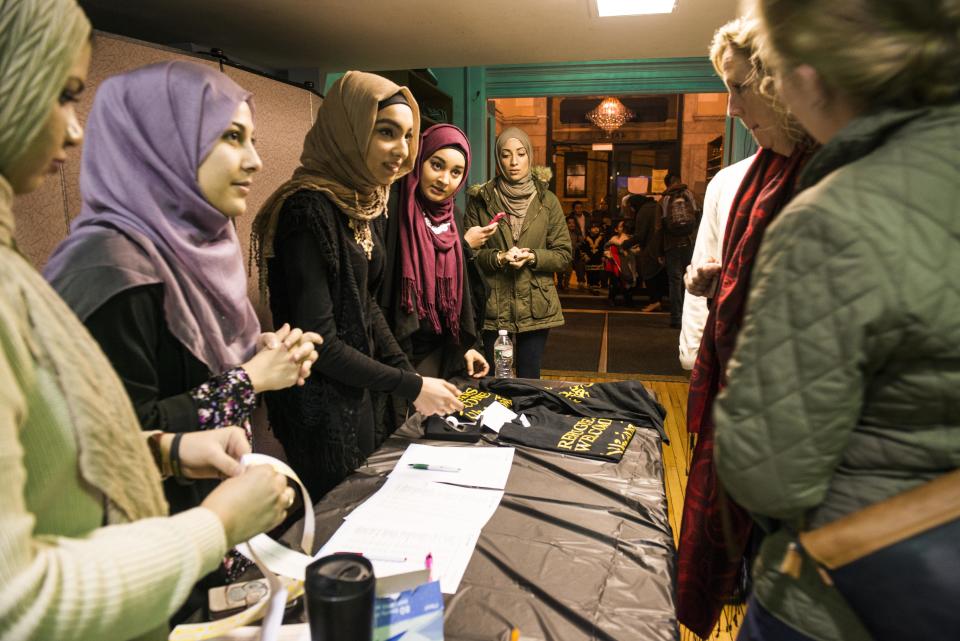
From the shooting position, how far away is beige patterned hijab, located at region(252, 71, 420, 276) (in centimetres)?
175

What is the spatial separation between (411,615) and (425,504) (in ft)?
1.52

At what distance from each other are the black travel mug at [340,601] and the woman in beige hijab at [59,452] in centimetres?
13

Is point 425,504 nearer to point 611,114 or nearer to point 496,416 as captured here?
point 496,416

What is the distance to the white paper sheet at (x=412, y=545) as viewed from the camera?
1052mm

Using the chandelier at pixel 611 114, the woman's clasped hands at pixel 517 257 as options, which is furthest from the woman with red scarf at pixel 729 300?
the chandelier at pixel 611 114

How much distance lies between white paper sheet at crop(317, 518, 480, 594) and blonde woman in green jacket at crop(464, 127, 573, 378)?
1872 mm

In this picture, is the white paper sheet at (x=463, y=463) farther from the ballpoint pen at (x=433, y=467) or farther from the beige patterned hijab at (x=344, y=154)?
the beige patterned hijab at (x=344, y=154)

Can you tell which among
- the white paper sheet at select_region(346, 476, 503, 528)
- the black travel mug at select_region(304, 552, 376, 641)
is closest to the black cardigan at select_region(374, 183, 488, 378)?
the white paper sheet at select_region(346, 476, 503, 528)

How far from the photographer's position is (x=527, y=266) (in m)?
3.07

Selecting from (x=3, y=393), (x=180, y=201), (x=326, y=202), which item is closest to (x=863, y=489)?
(x=3, y=393)

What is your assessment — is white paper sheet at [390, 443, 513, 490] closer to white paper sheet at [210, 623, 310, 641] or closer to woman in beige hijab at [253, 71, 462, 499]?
woman in beige hijab at [253, 71, 462, 499]

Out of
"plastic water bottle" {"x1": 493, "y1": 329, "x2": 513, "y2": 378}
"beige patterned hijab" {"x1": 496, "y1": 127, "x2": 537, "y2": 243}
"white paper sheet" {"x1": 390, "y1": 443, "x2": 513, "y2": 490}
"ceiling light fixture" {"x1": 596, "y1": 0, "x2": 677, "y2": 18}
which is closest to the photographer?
"white paper sheet" {"x1": 390, "y1": 443, "x2": 513, "y2": 490}

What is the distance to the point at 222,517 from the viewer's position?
2.20 feet

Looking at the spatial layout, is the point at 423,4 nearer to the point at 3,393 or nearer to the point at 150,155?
the point at 150,155
